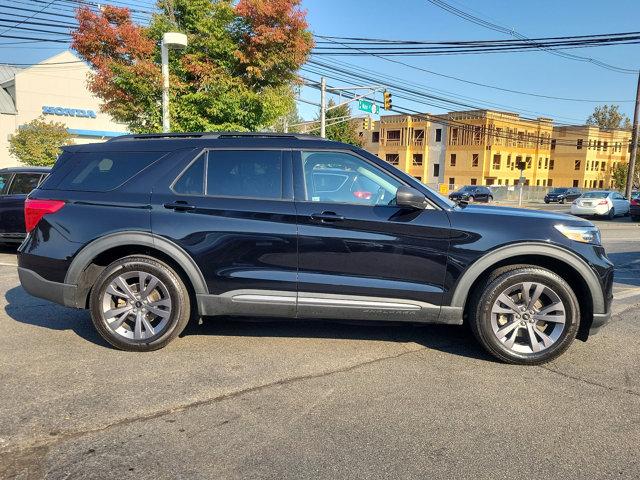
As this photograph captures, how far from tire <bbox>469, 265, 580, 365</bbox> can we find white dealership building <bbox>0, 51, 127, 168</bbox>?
39.3 m

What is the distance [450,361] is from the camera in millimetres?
4031

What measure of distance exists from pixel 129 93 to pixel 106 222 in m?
10.3

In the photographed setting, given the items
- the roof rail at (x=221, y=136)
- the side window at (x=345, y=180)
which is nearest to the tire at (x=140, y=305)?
the roof rail at (x=221, y=136)

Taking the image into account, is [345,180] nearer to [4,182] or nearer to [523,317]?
[523,317]

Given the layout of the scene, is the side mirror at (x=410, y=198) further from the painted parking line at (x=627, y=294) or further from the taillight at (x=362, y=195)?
the painted parking line at (x=627, y=294)

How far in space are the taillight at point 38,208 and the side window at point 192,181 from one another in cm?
105

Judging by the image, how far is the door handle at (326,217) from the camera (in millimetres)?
3898

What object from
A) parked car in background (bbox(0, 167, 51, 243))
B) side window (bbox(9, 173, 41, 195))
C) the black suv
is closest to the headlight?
the black suv

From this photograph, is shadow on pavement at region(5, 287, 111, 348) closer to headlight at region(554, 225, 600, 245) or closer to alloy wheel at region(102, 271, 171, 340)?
alloy wheel at region(102, 271, 171, 340)

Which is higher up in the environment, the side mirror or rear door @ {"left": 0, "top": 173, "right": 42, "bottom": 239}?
the side mirror

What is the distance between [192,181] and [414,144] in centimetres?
6239

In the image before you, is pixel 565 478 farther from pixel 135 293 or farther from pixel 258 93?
pixel 258 93

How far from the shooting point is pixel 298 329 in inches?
188

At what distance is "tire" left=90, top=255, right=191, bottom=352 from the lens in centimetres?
407
